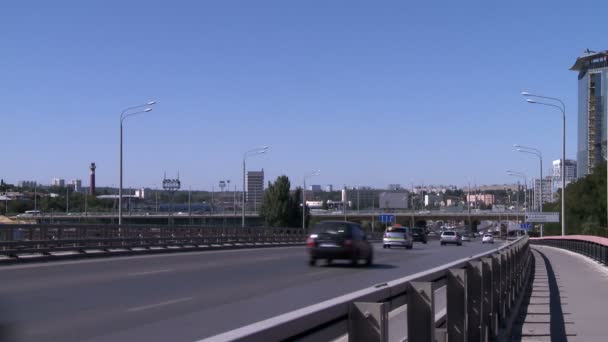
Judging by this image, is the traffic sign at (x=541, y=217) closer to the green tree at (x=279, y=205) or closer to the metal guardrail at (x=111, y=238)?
the green tree at (x=279, y=205)

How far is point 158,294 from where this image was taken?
18.2 meters

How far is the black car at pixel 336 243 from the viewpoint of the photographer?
93.8ft

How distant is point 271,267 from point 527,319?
1335 cm

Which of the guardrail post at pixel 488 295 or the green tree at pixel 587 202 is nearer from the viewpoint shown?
the guardrail post at pixel 488 295

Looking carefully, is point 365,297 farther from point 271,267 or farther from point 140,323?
point 271,267

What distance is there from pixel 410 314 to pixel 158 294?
490 inches

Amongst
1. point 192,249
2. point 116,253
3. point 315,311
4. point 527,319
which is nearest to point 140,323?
point 527,319

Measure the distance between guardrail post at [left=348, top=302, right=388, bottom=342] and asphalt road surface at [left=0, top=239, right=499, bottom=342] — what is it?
208 centimetres

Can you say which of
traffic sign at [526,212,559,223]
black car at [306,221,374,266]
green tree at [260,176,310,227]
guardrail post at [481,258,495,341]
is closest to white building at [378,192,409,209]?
green tree at [260,176,310,227]

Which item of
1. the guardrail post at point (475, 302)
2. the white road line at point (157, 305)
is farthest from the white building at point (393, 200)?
the guardrail post at point (475, 302)

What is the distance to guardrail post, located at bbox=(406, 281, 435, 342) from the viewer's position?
6.50 m

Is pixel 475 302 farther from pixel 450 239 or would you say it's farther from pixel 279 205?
pixel 279 205

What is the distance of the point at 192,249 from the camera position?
40969mm

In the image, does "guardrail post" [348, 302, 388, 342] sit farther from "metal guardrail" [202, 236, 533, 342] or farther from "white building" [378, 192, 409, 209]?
"white building" [378, 192, 409, 209]
